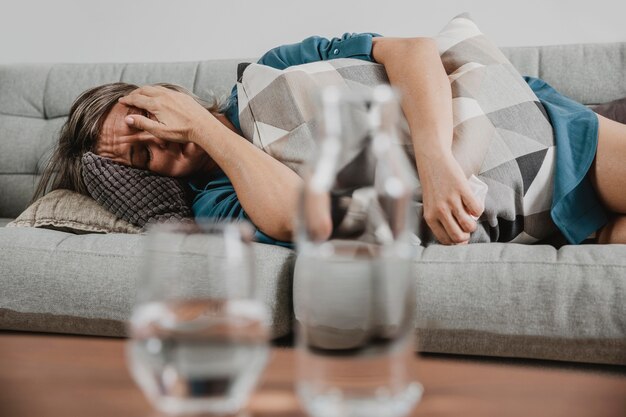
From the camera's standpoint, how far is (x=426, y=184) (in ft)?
4.34

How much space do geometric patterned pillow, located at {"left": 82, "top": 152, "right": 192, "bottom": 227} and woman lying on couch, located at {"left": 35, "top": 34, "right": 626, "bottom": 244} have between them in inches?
1.8

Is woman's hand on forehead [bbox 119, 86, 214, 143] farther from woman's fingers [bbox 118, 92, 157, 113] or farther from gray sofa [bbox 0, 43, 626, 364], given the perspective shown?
gray sofa [bbox 0, 43, 626, 364]

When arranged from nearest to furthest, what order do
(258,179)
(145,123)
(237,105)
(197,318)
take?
1. (197,318)
2. (258,179)
3. (145,123)
4. (237,105)

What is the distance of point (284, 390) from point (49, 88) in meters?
2.21

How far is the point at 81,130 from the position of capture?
1652 millimetres

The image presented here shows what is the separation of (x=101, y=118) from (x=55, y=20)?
1.40 m

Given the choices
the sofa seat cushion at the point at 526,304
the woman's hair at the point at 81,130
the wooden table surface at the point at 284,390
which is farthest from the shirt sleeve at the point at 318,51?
the wooden table surface at the point at 284,390

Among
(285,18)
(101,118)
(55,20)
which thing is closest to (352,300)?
(101,118)

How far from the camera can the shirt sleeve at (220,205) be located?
4.60 feet

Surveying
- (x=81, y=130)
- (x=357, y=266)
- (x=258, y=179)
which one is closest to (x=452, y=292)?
(x=258, y=179)

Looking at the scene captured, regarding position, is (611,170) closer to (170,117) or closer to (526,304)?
(526,304)

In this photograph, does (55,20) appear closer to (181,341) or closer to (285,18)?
(285,18)

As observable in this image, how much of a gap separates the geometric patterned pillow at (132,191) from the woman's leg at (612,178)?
92cm

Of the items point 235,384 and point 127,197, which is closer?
point 235,384
